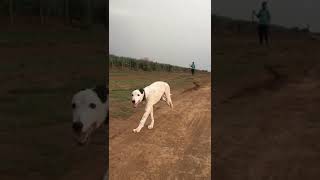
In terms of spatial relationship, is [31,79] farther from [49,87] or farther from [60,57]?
[60,57]

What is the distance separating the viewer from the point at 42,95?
630 inches

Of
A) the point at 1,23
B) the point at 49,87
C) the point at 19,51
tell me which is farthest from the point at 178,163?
the point at 1,23

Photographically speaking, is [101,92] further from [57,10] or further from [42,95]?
[57,10]

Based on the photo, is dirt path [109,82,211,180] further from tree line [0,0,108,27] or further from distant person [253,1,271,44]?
tree line [0,0,108,27]

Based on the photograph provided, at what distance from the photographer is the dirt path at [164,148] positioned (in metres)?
7.49

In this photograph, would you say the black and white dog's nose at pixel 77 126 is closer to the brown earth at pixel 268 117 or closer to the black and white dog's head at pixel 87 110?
the black and white dog's head at pixel 87 110

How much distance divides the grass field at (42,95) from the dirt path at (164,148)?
0.69 meters

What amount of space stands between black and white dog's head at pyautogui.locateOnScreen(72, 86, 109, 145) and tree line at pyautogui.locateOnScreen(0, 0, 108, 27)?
21070 mm

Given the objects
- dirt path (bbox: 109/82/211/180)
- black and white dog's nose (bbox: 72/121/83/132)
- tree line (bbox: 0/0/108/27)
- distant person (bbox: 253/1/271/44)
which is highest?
tree line (bbox: 0/0/108/27)

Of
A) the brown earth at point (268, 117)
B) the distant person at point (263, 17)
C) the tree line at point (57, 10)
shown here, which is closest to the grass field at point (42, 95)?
the tree line at point (57, 10)

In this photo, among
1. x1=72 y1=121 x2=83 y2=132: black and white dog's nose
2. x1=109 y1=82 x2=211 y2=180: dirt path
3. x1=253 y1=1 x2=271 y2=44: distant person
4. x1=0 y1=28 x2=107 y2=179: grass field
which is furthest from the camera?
x1=253 y1=1 x2=271 y2=44: distant person

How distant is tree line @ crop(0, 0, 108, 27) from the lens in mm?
28125

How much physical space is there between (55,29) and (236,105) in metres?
18.3

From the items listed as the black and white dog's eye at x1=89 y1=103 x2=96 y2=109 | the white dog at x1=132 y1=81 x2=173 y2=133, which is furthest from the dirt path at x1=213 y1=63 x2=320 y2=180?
the black and white dog's eye at x1=89 y1=103 x2=96 y2=109
